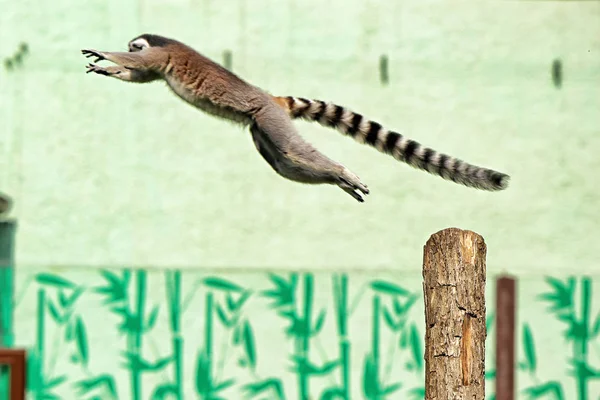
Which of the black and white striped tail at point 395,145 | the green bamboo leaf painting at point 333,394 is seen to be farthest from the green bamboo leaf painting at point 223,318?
the black and white striped tail at point 395,145

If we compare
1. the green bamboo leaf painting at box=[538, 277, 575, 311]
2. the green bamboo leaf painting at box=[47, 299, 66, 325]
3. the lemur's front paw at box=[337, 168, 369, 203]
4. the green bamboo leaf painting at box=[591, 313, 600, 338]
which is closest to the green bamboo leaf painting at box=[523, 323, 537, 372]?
the green bamboo leaf painting at box=[538, 277, 575, 311]

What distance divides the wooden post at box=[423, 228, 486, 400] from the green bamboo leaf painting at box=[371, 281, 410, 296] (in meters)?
6.15

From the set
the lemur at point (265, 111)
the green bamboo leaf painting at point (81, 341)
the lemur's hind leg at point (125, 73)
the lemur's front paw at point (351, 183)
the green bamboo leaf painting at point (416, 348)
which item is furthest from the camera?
the green bamboo leaf painting at point (416, 348)

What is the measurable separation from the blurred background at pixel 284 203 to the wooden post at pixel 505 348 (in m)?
0.11

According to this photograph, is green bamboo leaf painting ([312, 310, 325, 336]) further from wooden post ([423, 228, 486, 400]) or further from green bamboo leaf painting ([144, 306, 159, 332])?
wooden post ([423, 228, 486, 400])

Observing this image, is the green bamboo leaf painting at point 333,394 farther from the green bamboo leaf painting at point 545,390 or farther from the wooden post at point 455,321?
the wooden post at point 455,321

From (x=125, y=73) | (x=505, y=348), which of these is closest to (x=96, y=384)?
(x=505, y=348)

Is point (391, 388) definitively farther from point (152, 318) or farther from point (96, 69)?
point (96, 69)

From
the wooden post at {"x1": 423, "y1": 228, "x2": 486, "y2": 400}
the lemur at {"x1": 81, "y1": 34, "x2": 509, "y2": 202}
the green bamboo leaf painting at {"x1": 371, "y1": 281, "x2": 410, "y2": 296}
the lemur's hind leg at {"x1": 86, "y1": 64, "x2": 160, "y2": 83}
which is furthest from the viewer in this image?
the green bamboo leaf painting at {"x1": 371, "y1": 281, "x2": 410, "y2": 296}

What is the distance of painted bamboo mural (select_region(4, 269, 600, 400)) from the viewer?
10.6 m

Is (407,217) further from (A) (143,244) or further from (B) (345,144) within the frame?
(A) (143,244)

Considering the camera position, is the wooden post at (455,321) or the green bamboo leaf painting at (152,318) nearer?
the wooden post at (455,321)

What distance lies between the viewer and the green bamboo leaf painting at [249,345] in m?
10.7

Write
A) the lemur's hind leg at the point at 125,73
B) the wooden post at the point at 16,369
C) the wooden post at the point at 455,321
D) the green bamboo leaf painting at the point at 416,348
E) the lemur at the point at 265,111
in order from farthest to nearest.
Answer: the green bamboo leaf painting at the point at 416,348
the wooden post at the point at 16,369
the lemur at the point at 265,111
the lemur's hind leg at the point at 125,73
the wooden post at the point at 455,321
